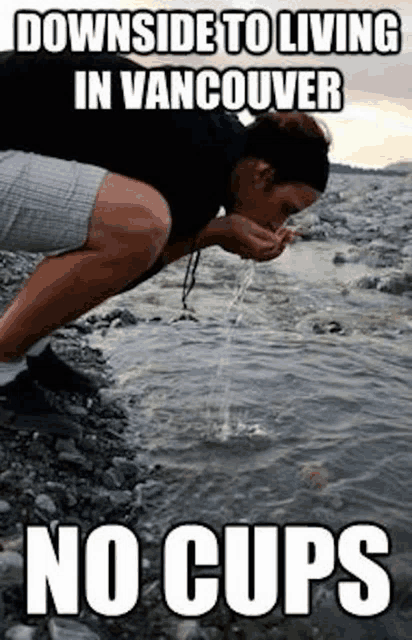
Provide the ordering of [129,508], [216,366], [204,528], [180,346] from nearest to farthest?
[204,528]
[129,508]
[216,366]
[180,346]

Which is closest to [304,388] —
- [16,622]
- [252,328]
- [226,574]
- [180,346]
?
[180,346]

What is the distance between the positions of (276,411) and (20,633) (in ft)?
6.09

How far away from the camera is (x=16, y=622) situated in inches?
69.9

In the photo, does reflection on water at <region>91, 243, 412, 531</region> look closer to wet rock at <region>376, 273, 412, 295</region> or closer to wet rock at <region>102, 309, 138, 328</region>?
wet rock at <region>102, 309, 138, 328</region>

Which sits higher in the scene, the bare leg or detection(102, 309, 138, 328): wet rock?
the bare leg

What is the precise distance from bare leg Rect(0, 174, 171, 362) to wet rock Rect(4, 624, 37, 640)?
3.61 feet

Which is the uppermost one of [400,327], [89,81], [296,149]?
[89,81]

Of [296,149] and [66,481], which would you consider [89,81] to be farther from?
[66,481]

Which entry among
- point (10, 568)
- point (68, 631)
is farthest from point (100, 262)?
point (68, 631)

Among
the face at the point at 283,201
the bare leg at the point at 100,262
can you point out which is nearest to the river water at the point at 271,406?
the bare leg at the point at 100,262

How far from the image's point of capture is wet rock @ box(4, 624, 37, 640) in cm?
171

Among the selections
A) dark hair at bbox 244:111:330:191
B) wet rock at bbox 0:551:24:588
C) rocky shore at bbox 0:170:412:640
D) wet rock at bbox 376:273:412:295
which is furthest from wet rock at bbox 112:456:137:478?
wet rock at bbox 376:273:412:295

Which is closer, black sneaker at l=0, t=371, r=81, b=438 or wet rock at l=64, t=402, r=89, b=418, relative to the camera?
black sneaker at l=0, t=371, r=81, b=438

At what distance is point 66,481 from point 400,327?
3.61 m
